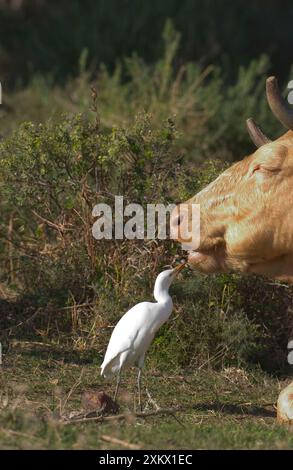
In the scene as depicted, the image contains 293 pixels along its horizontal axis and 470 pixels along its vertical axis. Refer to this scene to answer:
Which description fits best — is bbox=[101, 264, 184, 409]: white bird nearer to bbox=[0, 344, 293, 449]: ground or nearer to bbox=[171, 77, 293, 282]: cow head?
bbox=[0, 344, 293, 449]: ground

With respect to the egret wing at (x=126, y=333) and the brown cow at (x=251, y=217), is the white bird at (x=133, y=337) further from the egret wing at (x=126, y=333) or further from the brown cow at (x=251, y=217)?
the brown cow at (x=251, y=217)

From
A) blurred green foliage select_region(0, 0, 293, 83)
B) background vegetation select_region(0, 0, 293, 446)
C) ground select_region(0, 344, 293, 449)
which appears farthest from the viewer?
blurred green foliage select_region(0, 0, 293, 83)

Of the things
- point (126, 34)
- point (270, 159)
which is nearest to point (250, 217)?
point (270, 159)

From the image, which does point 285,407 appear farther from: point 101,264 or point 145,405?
point 101,264

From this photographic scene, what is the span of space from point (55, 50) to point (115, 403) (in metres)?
11.7

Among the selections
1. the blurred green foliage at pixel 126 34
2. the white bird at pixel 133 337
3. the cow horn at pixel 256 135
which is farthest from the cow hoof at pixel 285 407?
the blurred green foliage at pixel 126 34

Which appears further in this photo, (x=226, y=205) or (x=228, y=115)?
(x=228, y=115)

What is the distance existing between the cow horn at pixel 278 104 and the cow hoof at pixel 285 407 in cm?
157

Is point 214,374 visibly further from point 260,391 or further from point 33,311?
point 33,311

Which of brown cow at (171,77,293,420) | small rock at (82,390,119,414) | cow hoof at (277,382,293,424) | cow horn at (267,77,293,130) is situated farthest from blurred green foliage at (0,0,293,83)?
small rock at (82,390,119,414)

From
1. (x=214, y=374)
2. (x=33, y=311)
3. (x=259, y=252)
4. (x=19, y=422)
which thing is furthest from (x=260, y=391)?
(x=19, y=422)

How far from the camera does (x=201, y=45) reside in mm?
17500

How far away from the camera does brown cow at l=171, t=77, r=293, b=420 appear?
21.8 ft

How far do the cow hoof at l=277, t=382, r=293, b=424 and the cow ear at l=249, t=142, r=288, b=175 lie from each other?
1316 millimetres
